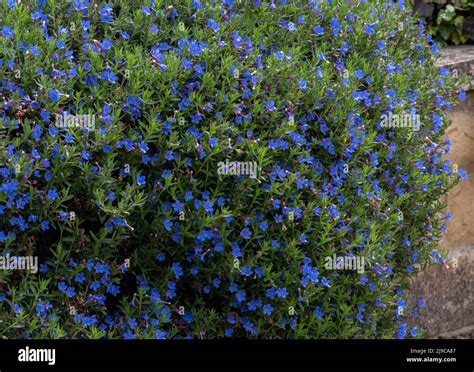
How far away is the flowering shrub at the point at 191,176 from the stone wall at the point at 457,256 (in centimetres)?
117

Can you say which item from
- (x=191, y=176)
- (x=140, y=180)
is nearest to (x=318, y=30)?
(x=191, y=176)

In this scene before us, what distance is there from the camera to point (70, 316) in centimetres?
312

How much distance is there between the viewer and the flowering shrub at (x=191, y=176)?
311cm

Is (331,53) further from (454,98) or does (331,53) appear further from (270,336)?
(270,336)

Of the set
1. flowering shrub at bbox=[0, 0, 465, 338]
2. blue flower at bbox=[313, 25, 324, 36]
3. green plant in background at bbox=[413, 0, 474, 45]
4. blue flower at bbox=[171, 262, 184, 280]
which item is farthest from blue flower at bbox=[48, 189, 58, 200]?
green plant in background at bbox=[413, 0, 474, 45]

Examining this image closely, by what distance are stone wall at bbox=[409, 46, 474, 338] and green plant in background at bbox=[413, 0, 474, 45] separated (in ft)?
1.50

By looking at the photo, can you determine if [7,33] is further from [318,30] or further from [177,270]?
[318,30]

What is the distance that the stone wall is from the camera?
508 cm

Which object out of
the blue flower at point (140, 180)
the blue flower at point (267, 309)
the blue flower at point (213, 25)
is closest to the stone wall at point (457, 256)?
the blue flower at point (267, 309)

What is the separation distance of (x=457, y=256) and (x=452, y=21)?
1494 mm

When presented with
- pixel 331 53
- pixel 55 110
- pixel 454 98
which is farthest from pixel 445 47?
pixel 55 110

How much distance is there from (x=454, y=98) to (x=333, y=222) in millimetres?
1436

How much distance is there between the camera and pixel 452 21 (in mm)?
5742

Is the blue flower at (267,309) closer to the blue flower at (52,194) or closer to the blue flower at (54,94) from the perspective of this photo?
the blue flower at (52,194)
